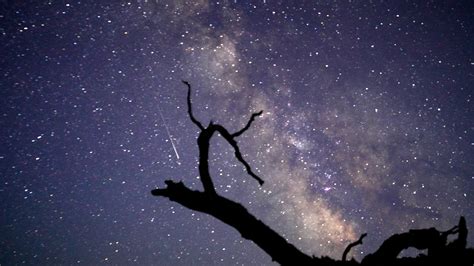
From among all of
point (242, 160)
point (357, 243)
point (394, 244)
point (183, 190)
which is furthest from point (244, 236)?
point (394, 244)

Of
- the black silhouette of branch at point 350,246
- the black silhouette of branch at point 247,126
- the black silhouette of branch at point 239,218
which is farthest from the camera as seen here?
the black silhouette of branch at point 247,126

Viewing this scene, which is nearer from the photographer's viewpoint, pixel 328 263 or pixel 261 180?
pixel 328 263

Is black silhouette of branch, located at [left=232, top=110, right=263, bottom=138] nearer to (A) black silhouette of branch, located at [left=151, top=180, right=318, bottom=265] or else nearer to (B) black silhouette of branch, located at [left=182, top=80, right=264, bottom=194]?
(B) black silhouette of branch, located at [left=182, top=80, right=264, bottom=194]

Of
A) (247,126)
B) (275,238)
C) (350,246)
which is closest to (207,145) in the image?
(247,126)

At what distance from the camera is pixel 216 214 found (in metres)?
3.45

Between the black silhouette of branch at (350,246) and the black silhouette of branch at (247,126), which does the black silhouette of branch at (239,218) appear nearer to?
the black silhouette of branch at (350,246)

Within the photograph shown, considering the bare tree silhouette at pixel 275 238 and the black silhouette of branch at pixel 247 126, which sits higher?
the black silhouette of branch at pixel 247 126

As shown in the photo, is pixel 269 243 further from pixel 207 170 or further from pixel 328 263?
pixel 207 170

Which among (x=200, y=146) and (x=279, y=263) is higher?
Result: (x=200, y=146)

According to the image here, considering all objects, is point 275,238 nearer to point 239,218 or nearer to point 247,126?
point 239,218

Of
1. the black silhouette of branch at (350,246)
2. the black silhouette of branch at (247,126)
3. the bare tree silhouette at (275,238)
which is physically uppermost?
the black silhouette of branch at (247,126)

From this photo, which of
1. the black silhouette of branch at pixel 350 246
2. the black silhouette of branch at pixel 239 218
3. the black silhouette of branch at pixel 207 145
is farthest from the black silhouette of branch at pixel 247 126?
the black silhouette of branch at pixel 350 246

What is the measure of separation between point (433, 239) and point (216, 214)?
8.69 ft

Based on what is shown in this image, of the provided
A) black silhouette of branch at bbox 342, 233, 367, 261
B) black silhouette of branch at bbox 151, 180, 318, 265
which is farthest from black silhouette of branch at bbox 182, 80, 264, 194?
black silhouette of branch at bbox 342, 233, 367, 261
